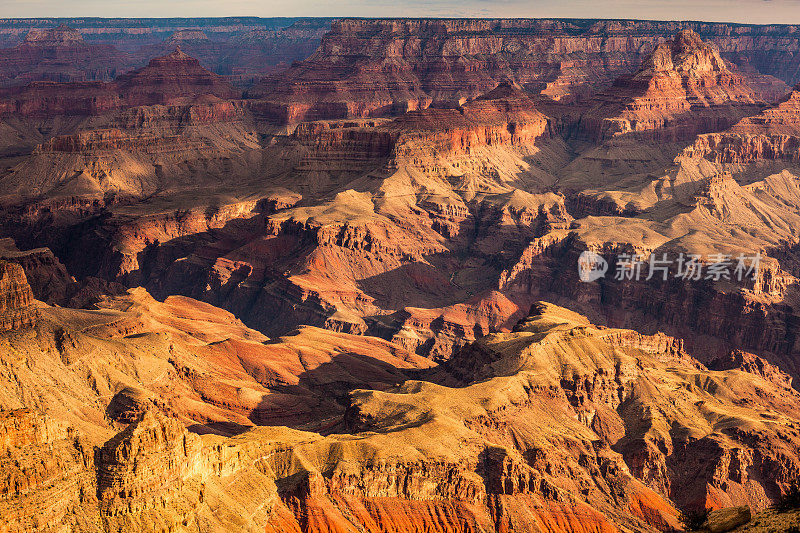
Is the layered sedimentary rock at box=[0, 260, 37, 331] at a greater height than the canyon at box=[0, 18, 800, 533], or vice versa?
the layered sedimentary rock at box=[0, 260, 37, 331]

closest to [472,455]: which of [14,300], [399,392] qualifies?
[399,392]

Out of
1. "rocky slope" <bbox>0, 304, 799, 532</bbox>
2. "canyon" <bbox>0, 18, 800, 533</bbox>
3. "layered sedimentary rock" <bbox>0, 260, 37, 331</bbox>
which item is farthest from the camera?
"layered sedimentary rock" <bbox>0, 260, 37, 331</bbox>

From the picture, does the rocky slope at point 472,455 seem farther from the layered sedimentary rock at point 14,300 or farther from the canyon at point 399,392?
the layered sedimentary rock at point 14,300

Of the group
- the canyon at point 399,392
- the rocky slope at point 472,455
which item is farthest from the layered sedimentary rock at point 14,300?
the rocky slope at point 472,455

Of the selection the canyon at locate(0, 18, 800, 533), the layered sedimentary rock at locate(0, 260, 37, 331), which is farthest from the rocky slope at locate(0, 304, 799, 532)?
the layered sedimentary rock at locate(0, 260, 37, 331)

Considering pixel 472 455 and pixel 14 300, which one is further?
pixel 14 300

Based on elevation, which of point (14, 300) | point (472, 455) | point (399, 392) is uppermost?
point (14, 300)

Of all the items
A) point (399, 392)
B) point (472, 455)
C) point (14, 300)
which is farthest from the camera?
point (399, 392)

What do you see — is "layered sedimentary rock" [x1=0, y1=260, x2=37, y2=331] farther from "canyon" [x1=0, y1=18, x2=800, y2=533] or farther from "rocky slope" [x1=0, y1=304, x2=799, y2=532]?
"rocky slope" [x1=0, y1=304, x2=799, y2=532]

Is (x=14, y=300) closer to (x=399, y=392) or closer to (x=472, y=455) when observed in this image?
(x=399, y=392)

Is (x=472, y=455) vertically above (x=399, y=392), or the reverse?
(x=399, y=392)

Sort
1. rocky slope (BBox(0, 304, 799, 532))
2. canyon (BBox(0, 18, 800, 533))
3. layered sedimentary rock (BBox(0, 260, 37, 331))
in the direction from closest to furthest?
1. rocky slope (BBox(0, 304, 799, 532))
2. canyon (BBox(0, 18, 800, 533))
3. layered sedimentary rock (BBox(0, 260, 37, 331))
